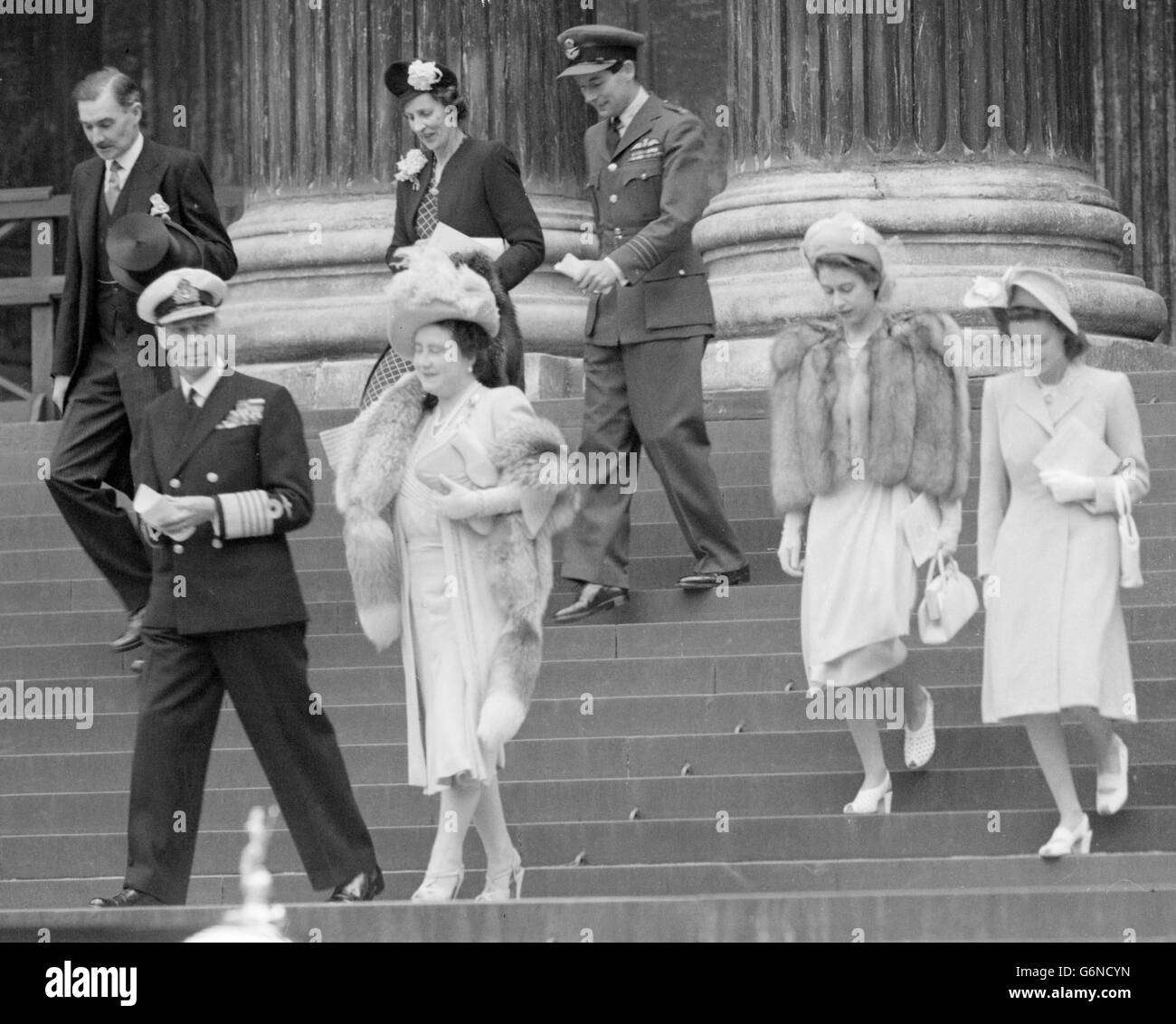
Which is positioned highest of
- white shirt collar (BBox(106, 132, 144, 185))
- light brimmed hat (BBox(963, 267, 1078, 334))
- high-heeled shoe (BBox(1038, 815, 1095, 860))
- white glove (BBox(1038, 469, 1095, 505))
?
white shirt collar (BBox(106, 132, 144, 185))

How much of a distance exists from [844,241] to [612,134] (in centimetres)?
232

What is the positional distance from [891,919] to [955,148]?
7.06m

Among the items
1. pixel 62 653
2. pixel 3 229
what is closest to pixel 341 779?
pixel 62 653

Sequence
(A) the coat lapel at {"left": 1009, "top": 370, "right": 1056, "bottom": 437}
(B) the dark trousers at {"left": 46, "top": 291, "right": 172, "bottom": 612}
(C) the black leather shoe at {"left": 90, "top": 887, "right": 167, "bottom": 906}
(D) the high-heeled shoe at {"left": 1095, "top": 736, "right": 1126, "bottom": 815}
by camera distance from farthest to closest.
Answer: (B) the dark trousers at {"left": 46, "top": 291, "right": 172, "bottom": 612}, (A) the coat lapel at {"left": 1009, "top": 370, "right": 1056, "bottom": 437}, (D) the high-heeled shoe at {"left": 1095, "top": 736, "right": 1126, "bottom": 815}, (C) the black leather shoe at {"left": 90, "top": 887, "right": 167, "bottom": 906}

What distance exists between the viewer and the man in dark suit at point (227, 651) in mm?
8711

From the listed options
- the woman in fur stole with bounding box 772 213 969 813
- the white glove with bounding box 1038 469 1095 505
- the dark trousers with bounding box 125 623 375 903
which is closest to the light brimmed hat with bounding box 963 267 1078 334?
the white glove with bounding box 1038 469 1095 505

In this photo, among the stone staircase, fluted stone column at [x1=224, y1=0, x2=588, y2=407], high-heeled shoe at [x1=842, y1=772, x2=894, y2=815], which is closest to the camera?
the stone staircase

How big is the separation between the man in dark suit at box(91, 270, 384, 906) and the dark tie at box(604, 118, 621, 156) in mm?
3100

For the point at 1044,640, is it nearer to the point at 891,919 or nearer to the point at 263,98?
the point at 891,919

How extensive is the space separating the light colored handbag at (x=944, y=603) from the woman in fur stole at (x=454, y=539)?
3.95 feet

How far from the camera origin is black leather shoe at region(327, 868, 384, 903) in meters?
8.66

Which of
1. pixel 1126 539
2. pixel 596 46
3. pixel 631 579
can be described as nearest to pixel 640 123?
pixel 596 46

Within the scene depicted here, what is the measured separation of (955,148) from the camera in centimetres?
1443

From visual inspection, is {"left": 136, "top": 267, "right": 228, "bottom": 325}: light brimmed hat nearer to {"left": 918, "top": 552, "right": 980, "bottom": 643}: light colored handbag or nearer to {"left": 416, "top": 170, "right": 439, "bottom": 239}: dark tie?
{"left": 416, "top": 170, "right": 439, "bottom": 239}: dark tie
